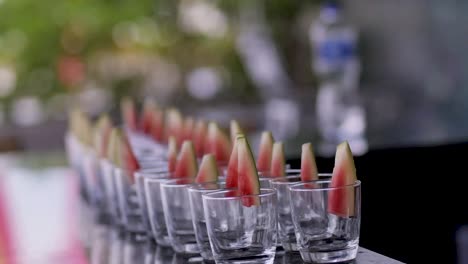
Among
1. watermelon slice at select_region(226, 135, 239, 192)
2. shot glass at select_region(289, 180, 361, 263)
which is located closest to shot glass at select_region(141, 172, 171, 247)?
watermelon slice at select_region(226, 135, 239, 192)

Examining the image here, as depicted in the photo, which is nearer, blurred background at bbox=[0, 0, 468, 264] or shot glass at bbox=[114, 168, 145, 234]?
shot glass at bbox=[114, 168, 145, 234]

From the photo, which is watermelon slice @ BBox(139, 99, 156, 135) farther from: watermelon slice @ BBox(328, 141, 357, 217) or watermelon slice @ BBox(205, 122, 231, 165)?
watermelon slice @ BBox(328, 141, 357, 217)

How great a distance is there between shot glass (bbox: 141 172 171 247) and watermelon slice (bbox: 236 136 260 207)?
255 mm

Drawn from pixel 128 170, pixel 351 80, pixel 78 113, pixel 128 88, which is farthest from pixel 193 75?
pixel 128 170

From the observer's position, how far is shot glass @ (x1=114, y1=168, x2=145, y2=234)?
1732 millimetres

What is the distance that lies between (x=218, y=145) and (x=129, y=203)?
0.69 feet

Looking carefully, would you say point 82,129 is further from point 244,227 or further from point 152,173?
point 244,227

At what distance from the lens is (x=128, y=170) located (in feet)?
5.75

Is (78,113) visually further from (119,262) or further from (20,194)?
(119,262)

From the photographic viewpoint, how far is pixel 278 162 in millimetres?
1405

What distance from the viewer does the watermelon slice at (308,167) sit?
1.31 m

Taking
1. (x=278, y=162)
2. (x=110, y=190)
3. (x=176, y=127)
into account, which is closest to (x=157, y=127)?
(x=176, y=127)

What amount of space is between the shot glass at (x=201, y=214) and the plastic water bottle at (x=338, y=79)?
3345mm

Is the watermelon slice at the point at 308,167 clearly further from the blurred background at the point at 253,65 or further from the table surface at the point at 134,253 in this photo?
the blurred background at the point at 253,65
